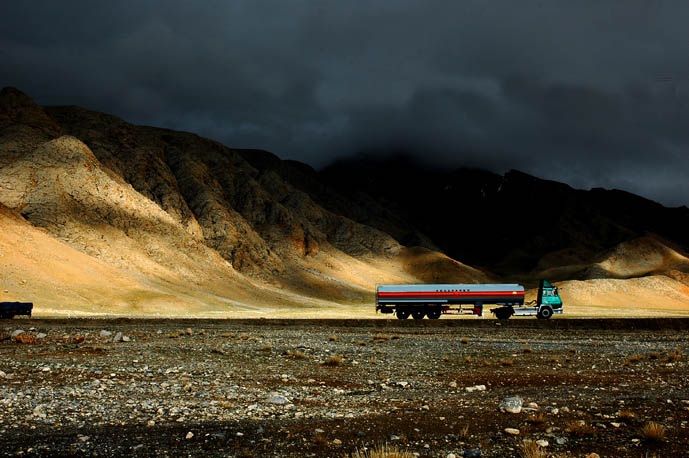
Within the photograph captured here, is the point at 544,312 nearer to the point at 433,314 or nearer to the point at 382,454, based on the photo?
the point at 433,314

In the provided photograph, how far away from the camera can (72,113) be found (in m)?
125

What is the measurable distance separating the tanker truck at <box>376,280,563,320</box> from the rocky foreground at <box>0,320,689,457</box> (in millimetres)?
18923

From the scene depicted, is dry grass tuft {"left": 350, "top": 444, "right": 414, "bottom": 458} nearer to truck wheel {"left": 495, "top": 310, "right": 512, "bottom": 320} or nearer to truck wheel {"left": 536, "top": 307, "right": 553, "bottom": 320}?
truck wheel {"left": 495, "top": 310, "right": 512, "bottom": 320}

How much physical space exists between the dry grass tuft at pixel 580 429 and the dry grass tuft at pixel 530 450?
1.22 metres

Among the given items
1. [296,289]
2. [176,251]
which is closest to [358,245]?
[296,289]

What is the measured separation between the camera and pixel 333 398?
12680 mm

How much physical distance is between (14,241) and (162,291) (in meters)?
18.4

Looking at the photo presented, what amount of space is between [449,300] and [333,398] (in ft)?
104

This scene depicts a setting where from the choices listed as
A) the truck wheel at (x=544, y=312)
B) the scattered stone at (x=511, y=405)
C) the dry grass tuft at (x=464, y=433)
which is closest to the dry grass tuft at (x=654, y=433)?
the scattered stone at (x=511, y=405)

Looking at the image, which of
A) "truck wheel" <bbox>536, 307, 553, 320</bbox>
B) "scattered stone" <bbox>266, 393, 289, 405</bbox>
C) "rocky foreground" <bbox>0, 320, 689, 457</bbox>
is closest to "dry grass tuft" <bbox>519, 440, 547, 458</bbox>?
"rocky foreground" <bbox>0, 320, 689, 457</bbox>

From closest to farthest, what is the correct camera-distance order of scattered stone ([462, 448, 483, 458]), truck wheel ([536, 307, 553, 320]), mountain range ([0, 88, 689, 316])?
scattered stone ([462, 448, 483, 458])
truck wheel ([536, 307, 553, 320])
mountain range ([0, 88, 689, 316])

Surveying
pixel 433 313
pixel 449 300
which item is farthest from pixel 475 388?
pixel 433 313

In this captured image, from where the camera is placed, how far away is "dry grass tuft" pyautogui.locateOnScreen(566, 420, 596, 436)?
9.41 m

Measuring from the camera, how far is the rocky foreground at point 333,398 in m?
9.02
